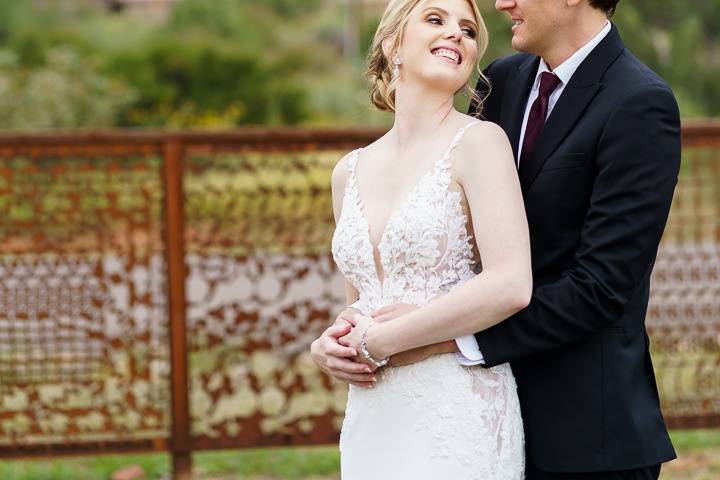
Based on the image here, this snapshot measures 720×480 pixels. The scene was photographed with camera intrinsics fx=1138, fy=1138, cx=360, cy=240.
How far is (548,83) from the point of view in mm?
2777

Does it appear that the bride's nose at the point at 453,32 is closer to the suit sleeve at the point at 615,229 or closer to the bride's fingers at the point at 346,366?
the suit sleeve at the point at 615,229

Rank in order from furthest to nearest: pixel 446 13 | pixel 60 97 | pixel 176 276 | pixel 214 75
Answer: pixel 214 75
pixel 60 97
pixel 176 276
pixel 446 13

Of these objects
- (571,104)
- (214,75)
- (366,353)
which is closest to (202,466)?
(366,353)

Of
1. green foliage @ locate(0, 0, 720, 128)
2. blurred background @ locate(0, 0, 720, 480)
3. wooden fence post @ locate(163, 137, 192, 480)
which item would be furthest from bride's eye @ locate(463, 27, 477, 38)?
green foliage @ locate(0, 0, 720, 128)

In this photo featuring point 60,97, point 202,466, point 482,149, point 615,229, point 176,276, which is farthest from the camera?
point 60,97

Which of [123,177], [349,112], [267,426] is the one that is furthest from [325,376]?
[349,112]

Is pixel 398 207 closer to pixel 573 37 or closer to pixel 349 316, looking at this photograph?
pixel 349 316

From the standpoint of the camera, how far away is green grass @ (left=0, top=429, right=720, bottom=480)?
5.62m

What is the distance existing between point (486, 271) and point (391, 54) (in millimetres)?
666

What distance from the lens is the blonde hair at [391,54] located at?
9.17 ft

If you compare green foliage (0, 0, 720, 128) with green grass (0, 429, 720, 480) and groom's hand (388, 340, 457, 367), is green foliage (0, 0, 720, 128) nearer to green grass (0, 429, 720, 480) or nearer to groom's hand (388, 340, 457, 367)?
green grass (0, 429, 720, 480)

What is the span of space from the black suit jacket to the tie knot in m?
0.07

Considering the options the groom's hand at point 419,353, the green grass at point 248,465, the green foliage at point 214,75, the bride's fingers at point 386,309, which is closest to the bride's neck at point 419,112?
the bride's fingers at point 386,309

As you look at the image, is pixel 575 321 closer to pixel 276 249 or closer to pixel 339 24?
pixel 276 249
